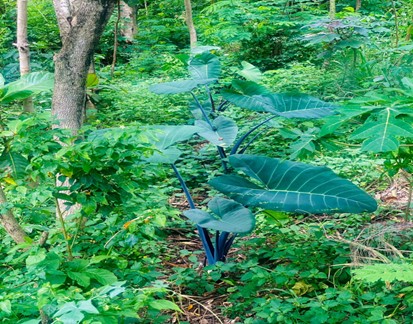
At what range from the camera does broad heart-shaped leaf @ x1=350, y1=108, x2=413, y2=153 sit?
1690 millimetres

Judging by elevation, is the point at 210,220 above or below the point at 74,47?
below

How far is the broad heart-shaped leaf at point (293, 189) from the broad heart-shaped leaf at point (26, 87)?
101 cm

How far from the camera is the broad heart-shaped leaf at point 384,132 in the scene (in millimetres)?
1690

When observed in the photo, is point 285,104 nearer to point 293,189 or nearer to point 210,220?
point 293,189

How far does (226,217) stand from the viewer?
2.57 metres

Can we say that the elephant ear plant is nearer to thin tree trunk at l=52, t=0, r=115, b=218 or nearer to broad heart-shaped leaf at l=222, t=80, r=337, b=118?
broad heart-shaped leaf at l=222, t=80, r=337, b=118

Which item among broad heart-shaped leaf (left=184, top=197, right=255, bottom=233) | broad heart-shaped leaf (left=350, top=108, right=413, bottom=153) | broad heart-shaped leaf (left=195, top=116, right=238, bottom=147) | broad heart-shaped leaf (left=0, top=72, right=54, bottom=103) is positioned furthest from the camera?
broad heart-shaped leaf (left=195, top=116, right=238, bottom=147)

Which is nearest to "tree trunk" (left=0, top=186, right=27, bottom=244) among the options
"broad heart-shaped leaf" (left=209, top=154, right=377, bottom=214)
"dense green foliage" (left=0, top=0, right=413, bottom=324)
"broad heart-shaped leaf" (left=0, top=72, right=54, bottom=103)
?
"dense green foliage" (left=0, top=0, right=413, bottom=324)

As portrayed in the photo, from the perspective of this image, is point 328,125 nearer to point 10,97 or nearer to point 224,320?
point 224,320

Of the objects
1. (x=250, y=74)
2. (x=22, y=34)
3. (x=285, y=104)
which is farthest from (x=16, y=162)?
(x=250, y=74)

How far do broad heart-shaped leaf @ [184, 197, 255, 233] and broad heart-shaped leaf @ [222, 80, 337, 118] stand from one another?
0.65 m

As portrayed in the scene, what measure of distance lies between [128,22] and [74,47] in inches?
277

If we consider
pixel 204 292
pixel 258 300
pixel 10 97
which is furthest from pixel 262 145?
pixel 10 97

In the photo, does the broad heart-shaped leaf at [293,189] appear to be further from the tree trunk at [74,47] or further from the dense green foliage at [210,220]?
the tree trunk at [74,47]
